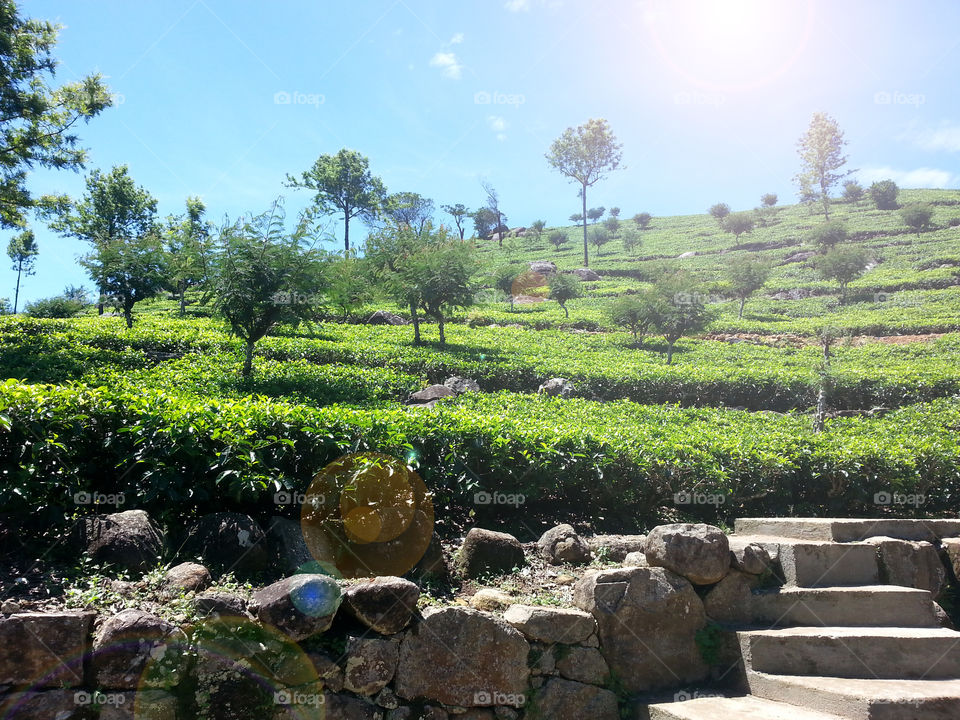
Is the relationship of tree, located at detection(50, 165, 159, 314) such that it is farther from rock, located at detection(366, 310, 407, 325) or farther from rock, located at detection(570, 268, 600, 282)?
rock, located at detection(570, 268, 600, 282)

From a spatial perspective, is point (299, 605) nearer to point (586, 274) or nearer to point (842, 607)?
point (842, 607)

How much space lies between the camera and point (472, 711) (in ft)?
12.4

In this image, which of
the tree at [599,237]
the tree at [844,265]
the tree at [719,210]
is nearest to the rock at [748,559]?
the tree at [844,265]

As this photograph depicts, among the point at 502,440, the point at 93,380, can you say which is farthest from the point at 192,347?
→ the point at 502,440

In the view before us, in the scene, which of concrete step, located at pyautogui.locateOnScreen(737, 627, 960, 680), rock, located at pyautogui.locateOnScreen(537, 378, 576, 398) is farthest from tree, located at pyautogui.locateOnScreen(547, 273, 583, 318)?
concrete step, located at pyautogui.locateOnScreen(737, 627, 960, 680)

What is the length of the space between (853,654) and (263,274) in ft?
32.4

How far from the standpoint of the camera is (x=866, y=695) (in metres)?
3.47

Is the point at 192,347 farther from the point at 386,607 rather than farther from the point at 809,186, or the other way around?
the point at 809,186

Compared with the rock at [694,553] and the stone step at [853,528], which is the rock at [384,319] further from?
the rock at [694,553]

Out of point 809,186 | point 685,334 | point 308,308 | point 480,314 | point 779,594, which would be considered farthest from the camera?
point 809,186

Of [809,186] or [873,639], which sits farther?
[809,186]

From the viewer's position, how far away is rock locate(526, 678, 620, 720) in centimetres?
385

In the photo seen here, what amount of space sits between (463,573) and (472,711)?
1.05 m

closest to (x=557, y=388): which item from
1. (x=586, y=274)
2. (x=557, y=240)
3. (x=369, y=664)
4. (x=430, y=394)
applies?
(x=430, y=394)
